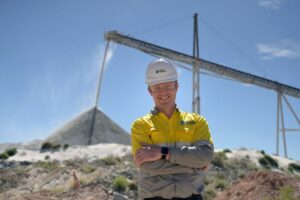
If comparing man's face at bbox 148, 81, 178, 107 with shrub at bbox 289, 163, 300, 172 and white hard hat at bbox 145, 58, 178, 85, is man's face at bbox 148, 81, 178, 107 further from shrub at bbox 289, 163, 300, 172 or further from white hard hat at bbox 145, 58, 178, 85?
shrub at bbox 289, 163, 300, 172

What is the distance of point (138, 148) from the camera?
360 centimetres

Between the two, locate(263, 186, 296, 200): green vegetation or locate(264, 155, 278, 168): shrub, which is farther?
locate(264, 155, 278, 168): shrub

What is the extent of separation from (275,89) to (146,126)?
3895cm

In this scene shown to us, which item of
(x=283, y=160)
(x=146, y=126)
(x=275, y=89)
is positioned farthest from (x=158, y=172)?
(x=275, y=89)

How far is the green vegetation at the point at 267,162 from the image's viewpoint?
106 ft

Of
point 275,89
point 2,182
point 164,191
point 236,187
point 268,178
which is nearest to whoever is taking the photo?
point 164,191

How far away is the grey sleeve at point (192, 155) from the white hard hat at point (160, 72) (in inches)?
21.4

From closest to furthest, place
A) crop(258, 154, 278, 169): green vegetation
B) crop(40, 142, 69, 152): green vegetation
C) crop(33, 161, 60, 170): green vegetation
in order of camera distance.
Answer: crop(33, 161, 60, 170): green vegetation
crop(258, 154, 278, 169): green vegetation
crop(40, 142, 69, 152): green vegetation

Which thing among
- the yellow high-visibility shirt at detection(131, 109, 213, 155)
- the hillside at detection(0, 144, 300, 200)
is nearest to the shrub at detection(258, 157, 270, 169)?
the hillside at detection(0, 144, 300, 200)

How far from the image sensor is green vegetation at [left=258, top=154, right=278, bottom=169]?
3224cm

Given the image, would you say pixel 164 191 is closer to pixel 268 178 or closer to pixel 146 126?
pixel 146 126

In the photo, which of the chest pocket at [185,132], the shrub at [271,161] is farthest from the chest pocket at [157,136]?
the shrub at [271,161]

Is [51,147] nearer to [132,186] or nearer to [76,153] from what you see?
[76,153]

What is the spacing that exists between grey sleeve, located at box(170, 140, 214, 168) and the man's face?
0.40 meters
